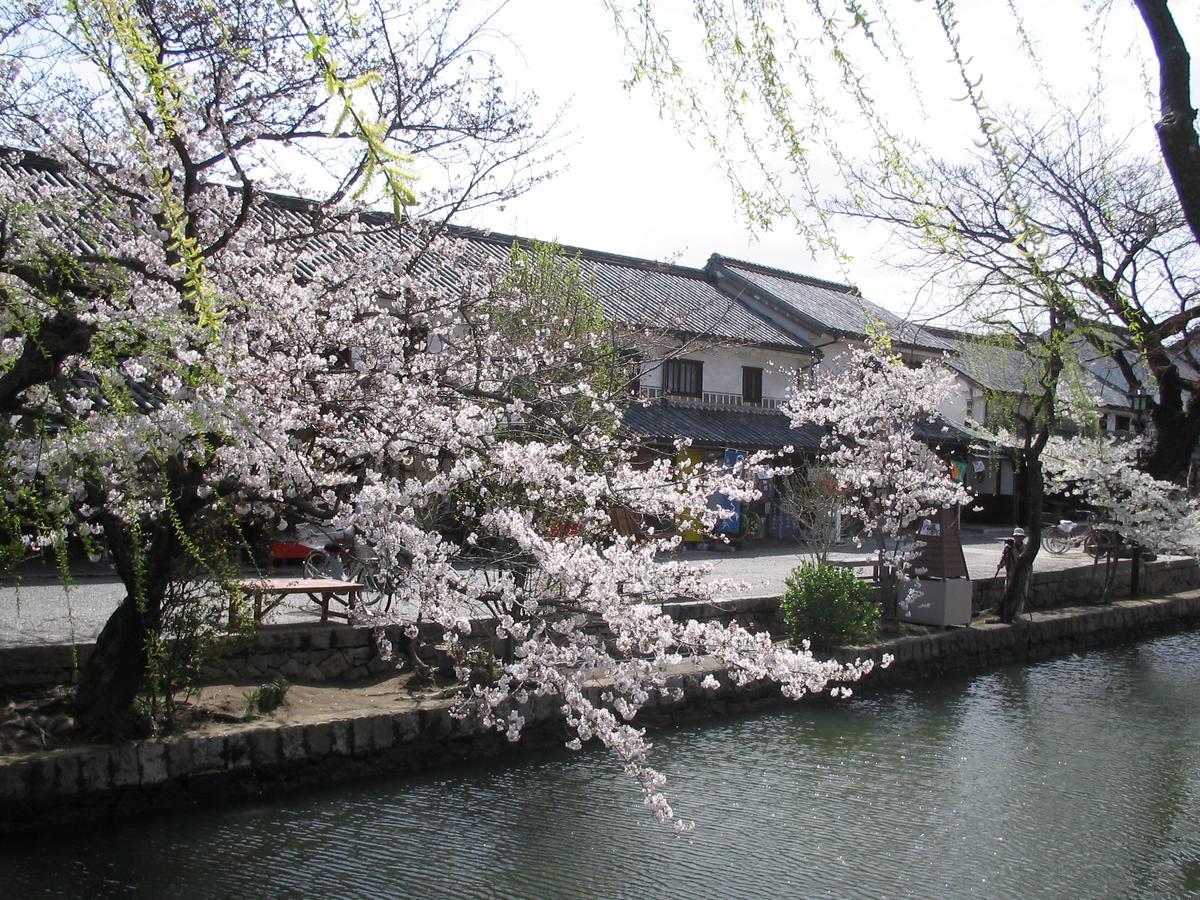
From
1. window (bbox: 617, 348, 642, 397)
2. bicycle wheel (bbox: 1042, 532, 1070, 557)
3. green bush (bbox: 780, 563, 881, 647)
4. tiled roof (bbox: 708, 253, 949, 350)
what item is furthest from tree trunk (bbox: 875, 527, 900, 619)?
tiled roof (bbox: 708, 253, 949, 350)

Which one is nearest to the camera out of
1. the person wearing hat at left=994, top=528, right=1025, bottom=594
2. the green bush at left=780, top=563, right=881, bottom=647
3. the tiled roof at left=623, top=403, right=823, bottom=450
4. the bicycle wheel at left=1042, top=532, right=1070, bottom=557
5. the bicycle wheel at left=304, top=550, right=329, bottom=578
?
the green bush at left=780, top=563, right=881, bottom=647

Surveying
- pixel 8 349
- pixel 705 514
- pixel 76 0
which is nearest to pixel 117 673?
pixel 8 349

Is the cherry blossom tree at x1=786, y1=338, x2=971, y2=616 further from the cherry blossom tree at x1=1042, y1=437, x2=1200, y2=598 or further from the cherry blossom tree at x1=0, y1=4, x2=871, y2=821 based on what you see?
the cherry blossom tree at x1=0, y1=4, x2=871, y2=821

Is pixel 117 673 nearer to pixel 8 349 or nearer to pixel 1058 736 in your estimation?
pixel 8 349

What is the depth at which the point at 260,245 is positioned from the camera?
6.55 m

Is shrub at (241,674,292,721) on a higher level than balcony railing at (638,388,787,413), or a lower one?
lower

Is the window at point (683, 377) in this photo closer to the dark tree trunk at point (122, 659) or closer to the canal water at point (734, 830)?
the canal water at point (734, 830)

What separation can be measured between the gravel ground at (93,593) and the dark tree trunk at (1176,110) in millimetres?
3596

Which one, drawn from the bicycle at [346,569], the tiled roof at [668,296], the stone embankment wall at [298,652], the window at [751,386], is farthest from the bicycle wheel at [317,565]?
the window at [751,386]

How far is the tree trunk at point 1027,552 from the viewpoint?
1274 centimetres

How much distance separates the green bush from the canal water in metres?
1.42

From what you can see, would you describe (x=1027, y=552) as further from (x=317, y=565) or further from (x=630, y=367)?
(x=317, y=565)

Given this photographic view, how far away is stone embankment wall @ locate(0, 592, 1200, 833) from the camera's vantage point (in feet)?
19.7

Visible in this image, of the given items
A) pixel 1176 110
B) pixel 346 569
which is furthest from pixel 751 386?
pixel 1176 110
